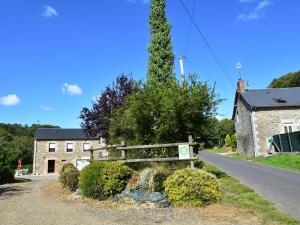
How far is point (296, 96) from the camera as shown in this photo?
106 ft

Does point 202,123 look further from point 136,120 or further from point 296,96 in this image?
point 296,96

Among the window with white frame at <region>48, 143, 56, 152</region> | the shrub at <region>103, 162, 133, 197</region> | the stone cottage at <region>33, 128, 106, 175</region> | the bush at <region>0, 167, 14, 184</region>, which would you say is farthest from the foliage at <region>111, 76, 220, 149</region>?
the window with white frame at <region>48, 143, 56, 152</region>

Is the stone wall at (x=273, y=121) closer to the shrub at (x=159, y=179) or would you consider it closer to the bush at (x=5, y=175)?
the bush at (x=5, y=175)

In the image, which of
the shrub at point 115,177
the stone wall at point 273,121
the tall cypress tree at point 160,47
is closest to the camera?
the shrub at point 115,177

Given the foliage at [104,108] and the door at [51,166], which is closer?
the foliage at [104,108]

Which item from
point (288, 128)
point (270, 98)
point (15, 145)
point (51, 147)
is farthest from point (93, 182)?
point (15, 145)

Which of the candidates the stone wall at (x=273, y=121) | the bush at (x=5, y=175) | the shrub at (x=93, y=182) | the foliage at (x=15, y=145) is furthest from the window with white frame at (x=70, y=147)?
the shrub at (x=93, y=182)

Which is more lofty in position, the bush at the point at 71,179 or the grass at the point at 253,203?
the bush at the point at 71,179

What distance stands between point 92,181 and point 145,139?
13.4 feet

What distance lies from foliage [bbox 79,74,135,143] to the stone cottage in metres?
27.2

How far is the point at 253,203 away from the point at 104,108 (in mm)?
13263

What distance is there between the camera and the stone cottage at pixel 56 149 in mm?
47844

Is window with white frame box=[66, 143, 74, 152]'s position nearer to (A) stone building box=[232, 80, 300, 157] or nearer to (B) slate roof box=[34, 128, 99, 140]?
(B) slate roof box=[34, 128, 99, 140]

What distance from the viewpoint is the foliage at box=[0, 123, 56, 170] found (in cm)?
2300
